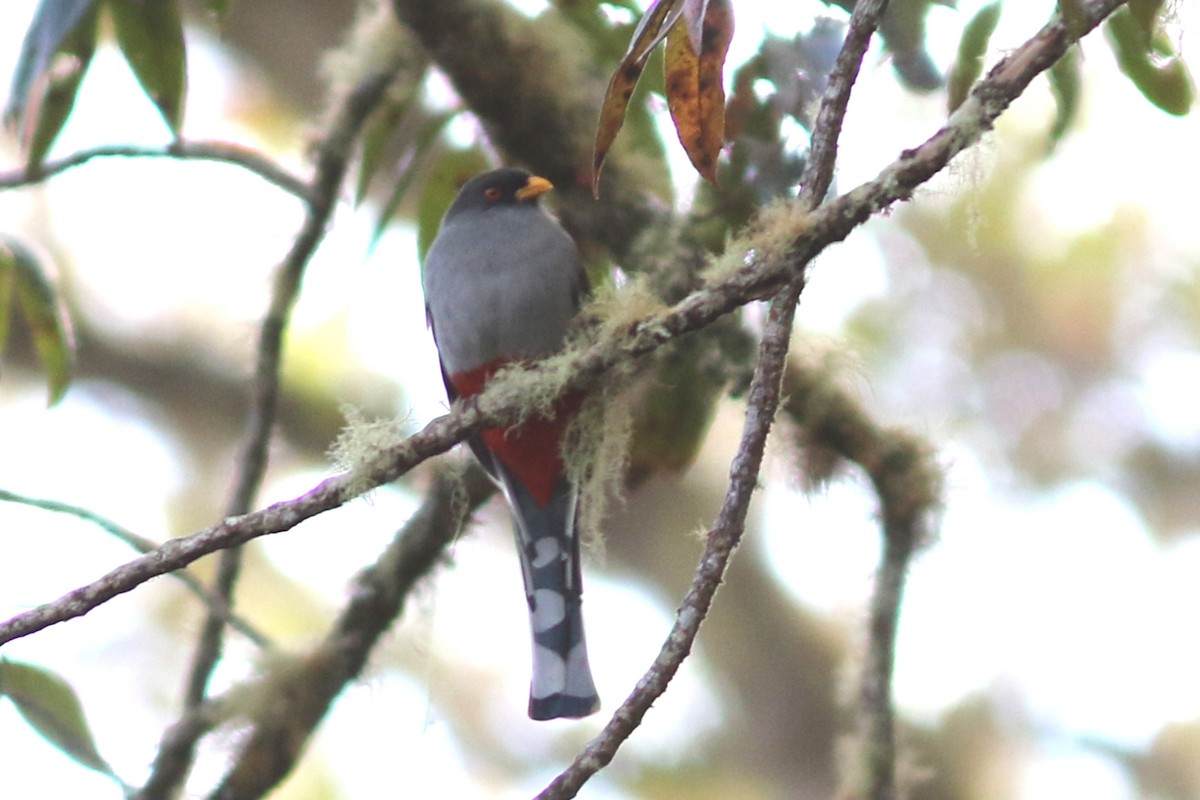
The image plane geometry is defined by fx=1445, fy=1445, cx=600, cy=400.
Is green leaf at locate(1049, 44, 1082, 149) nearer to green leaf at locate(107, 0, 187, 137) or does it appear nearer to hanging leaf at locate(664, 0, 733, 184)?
hanging leaf at locate(664, 0, 733, 184)

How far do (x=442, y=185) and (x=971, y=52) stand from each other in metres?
1.77

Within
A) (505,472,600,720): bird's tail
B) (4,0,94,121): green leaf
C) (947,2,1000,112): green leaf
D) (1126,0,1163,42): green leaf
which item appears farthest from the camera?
(505,472,600,720): bird's tail

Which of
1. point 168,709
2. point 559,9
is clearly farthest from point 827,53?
point 168,709

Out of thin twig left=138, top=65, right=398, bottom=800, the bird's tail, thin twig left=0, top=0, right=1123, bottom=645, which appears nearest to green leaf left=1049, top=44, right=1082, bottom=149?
thin twig left=0, top=0, right=1123, bottom=645

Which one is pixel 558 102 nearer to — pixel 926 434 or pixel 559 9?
pixel 559 9

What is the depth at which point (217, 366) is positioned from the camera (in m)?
6.49

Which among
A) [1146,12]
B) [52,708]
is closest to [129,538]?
[52,708]

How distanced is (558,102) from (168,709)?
412 centimetres

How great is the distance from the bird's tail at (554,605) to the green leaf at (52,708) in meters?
0.97

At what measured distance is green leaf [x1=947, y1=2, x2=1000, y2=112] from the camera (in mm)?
3037

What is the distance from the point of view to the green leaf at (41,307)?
357 centimetres

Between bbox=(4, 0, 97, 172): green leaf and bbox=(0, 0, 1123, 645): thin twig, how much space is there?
1.08m

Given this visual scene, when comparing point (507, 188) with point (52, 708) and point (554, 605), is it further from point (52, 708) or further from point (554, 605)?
point (52, 708)

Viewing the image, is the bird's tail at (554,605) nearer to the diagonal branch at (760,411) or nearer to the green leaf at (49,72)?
the diagonal branch at (760,411)
